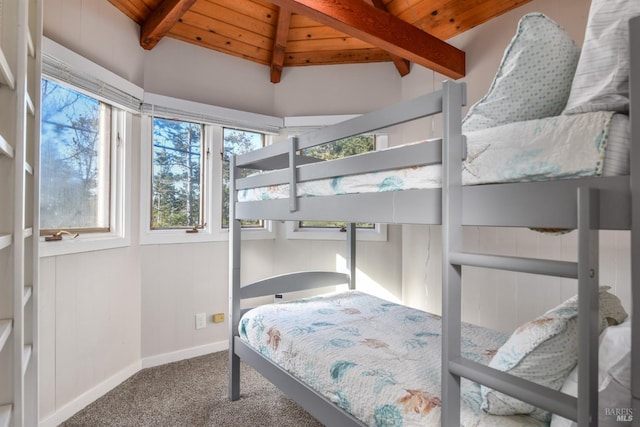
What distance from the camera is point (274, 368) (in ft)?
5.60

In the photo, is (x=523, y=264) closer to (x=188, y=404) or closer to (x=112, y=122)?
(x=188, y=404)

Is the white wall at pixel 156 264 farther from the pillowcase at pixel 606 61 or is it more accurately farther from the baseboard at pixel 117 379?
the pillowcase at pixel 606 61

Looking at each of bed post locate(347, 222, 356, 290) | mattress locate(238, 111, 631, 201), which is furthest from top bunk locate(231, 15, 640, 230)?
bed post locate(347, 222, 356, 290)

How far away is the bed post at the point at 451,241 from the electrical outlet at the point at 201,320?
7.41 ft

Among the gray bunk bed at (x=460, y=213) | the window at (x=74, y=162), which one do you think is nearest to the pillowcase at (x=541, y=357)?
the gray bunk bed at (x=460, y=213)

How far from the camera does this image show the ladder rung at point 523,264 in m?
0.71

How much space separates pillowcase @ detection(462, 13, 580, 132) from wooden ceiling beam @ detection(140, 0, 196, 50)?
198 centimetres

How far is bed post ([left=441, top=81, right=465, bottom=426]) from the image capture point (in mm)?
972

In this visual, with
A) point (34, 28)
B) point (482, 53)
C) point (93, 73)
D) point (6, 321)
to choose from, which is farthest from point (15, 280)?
point (482, 53)

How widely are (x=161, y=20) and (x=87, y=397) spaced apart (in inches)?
93.0

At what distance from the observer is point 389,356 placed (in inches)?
53.9

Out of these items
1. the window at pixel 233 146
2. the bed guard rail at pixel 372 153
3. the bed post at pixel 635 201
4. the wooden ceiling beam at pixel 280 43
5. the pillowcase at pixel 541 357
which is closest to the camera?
the bed post at pixel 635 201

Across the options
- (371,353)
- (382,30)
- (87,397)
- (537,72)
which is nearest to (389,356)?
(371,353)

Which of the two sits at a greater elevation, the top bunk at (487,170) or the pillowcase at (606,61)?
the pillowcase at (606,61)
